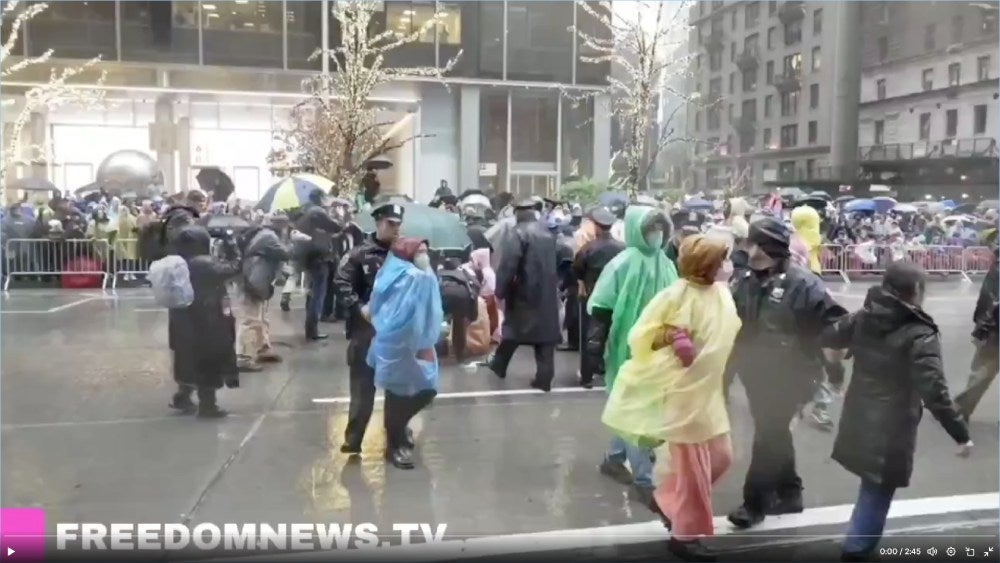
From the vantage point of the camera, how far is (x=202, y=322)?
6320mm

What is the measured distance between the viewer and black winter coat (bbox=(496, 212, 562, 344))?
23.5ft

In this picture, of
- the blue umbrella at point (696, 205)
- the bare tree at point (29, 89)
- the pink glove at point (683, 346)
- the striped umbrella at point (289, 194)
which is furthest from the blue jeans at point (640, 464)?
the striped umbrella at point (289, 194)

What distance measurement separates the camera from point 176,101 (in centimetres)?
642

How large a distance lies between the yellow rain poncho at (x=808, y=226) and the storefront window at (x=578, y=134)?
1829 mm

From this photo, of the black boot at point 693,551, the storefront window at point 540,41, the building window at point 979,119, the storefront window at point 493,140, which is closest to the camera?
the black boot at point 693,551

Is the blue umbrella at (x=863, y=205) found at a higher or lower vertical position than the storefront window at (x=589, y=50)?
lower

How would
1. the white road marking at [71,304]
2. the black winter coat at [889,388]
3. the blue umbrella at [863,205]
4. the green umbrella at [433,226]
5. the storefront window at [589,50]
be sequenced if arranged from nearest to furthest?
the black winter coat at [889,388], the blue umbrella at [863,205], the storefront window at [589,50], the green umbrella at [433,226], the white road marking at [71,304]

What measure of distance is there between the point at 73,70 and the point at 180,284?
151cm

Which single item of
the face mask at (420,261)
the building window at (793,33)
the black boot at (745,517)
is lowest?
the black boot at (745,517)

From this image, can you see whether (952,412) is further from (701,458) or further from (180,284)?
(180,284)

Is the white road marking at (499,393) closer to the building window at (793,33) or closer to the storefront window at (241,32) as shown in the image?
the storefront window at (241,32)

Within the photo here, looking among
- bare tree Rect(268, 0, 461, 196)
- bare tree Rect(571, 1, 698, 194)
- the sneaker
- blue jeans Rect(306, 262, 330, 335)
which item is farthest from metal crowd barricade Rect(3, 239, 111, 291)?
the sneaker

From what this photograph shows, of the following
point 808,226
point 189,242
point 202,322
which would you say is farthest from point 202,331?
point 808,226

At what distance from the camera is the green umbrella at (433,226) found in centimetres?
687
